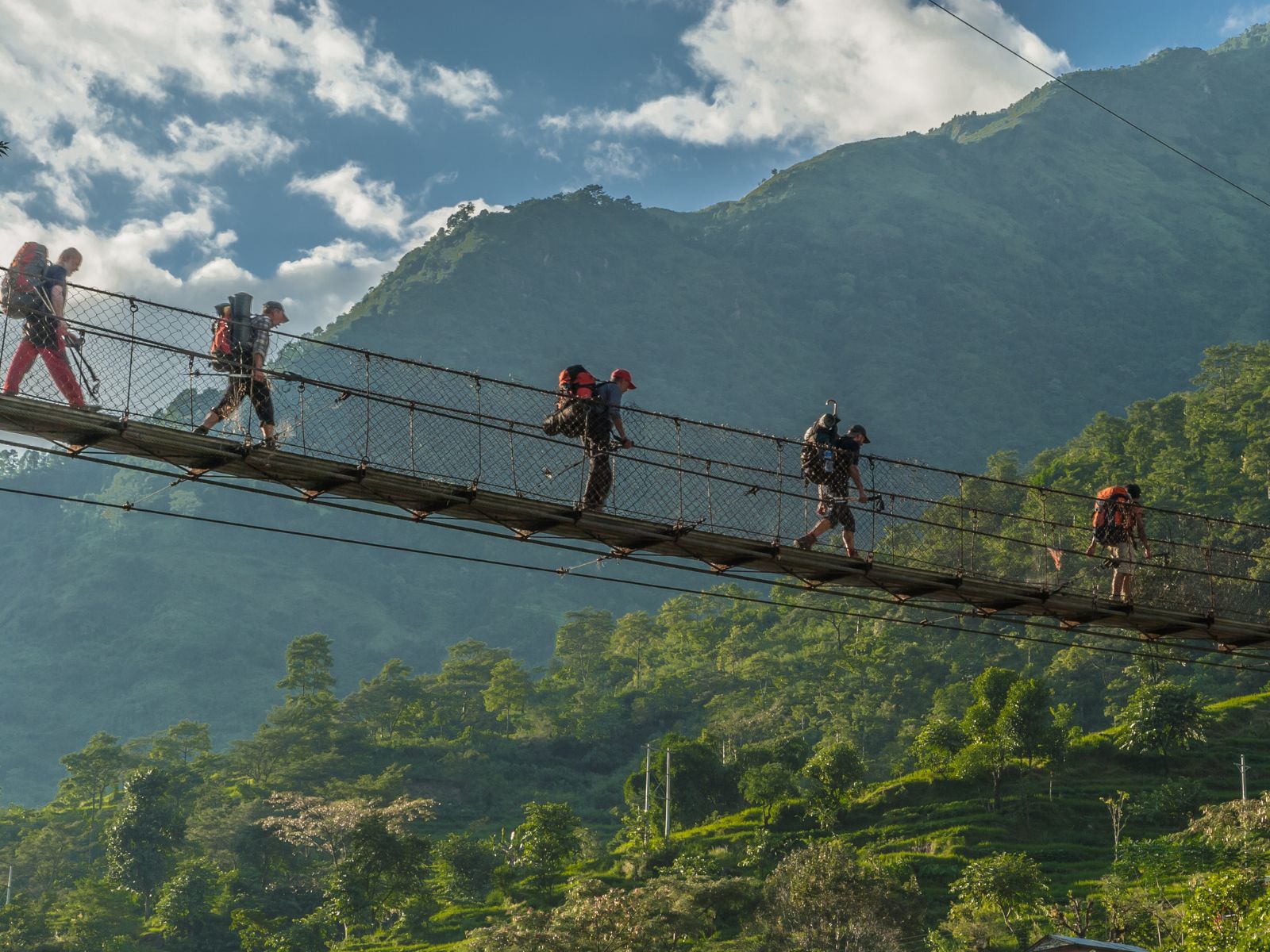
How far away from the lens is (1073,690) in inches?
2990

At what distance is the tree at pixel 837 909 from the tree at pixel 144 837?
35.0 metres

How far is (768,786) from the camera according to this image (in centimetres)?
5634

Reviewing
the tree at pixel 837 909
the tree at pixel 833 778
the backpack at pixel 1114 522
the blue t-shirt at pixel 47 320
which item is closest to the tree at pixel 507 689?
the tree at pixel 833 778

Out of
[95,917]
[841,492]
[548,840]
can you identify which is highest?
[841,492]

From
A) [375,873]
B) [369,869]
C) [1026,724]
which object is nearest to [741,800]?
[1026,724]

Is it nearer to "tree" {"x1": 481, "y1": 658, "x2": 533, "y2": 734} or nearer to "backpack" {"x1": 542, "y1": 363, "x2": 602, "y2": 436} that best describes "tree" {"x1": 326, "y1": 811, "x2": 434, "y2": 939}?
"tree" {"x1": 481, "y1": 658, "x2": 533, "y2": 734}

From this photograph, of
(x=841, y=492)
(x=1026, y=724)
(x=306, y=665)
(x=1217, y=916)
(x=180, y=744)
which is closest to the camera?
(x=841, y=492)

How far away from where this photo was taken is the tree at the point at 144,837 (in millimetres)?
64688

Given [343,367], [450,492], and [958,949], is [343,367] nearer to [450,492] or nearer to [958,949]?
[958,949]

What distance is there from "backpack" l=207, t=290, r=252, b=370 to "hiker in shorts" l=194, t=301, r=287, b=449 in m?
0.02

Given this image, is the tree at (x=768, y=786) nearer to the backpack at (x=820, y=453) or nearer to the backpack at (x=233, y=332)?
the backpack at (x=820, y=453)

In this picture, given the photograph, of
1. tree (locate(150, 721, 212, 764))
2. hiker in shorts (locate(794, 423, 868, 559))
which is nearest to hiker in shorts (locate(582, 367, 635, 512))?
hiker in shorts (locate(794, 423, 868, 559))

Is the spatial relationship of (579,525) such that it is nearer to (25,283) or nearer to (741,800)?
(25,283)

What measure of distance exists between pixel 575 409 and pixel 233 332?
329 cm
